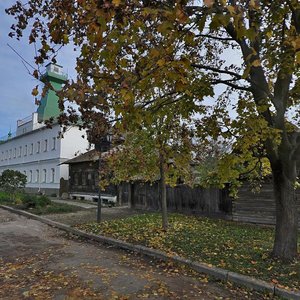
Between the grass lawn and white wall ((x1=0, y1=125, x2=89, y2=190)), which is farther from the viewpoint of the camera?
white wall ((x1=0, y1=125, x2=89, y2=190))

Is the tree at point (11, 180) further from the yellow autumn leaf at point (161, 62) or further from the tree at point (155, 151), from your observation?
the yellow autumn leaf at point (161, 62)

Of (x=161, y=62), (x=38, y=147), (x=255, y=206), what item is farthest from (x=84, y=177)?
(x=161, y=62)

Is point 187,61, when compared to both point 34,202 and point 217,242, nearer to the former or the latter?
point 217,242

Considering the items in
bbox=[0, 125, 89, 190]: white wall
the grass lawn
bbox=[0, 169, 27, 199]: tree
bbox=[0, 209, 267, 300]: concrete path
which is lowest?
bbox=[0, 209, 267, 300]: concrete path

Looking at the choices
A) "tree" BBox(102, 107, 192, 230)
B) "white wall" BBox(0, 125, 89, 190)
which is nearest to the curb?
"tree" BBox(102, 107, 192, 230)

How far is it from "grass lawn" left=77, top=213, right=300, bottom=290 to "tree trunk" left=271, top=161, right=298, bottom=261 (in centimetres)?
28

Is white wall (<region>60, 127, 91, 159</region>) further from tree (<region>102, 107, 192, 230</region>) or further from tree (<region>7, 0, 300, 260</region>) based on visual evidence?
tree (<region>7, 0, 300, 260</region>)

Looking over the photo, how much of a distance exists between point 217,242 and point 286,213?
2.66 m

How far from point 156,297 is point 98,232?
6.32 metres

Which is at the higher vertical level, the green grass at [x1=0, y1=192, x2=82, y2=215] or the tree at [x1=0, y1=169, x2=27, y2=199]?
the tree at [x1=0, y1=169, x2=27, y2=199]

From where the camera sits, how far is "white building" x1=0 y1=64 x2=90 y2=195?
34.7 m

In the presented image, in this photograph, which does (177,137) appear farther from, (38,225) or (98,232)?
(38,225)

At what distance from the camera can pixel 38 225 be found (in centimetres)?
1407

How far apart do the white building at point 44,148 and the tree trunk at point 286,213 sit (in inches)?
948
